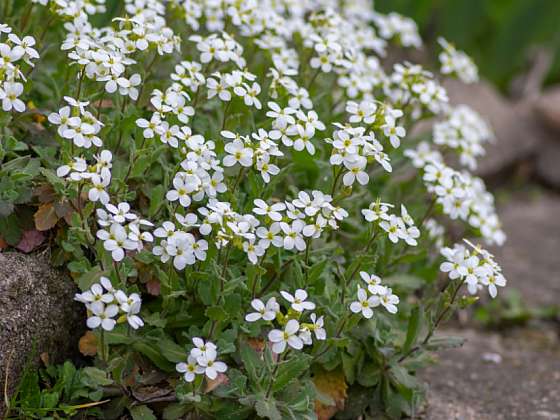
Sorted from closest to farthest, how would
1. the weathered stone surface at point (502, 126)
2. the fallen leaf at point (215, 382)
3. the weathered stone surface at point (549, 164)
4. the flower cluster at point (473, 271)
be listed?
the fallen leaf at point (215, 382), the flower cluster at point (473, 271), the weathered stone surface at point (502, 126), the weathered stone surface at point (549, 164)

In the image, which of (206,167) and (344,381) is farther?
(344,381)

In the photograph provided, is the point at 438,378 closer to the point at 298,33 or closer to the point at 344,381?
the point at 344,381

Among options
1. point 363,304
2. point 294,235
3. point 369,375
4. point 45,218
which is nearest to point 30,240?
point 45,218

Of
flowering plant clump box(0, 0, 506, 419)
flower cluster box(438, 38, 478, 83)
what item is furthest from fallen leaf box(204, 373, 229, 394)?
flower cluster box(438, 38, 478, 83)

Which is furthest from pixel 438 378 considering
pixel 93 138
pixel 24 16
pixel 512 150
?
pixel 512 150

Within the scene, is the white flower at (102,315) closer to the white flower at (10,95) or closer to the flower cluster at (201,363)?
the flower cluster at (201,363)

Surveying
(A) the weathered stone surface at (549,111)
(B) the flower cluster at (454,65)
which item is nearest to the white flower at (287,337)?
(B) the flower cluster at (454,65)

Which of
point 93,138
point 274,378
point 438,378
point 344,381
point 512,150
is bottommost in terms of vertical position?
point 512,150

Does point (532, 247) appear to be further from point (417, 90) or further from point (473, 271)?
point (473, 271)
